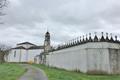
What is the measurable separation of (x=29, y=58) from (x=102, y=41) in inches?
2952

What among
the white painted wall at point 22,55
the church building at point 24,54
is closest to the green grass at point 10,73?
the church building at point 24,54

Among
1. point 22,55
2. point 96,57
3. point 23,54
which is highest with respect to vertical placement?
point 23,54

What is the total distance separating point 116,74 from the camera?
22.9 meters

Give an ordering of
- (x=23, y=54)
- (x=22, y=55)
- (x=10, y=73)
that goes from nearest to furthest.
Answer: (x=10, y=73), (x=22, y=55), (x=23, y=54)

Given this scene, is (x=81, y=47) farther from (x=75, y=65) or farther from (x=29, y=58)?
(x=29, y=58)

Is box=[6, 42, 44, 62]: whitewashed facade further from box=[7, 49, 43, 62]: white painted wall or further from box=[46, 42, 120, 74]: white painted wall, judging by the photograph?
box=[46, 42, 120, 74]: white painted wall

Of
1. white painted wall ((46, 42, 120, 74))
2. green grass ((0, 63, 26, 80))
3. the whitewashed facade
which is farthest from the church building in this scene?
white painted wall ((46, 42, 120, 74))

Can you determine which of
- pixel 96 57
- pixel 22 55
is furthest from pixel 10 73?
pixel 22 55

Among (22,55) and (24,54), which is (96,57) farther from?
(24,54)

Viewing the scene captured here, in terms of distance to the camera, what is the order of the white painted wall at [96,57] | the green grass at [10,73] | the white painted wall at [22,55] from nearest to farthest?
the green grass at [10,73] < the white painted wall at [96,57] < the white painted wall at [22,55]

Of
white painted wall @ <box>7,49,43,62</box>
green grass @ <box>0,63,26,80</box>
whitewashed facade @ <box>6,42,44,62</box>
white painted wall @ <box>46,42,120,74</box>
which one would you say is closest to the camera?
green grass @ <box>0,63,26,80</box>

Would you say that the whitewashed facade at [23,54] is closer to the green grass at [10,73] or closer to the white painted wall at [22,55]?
the white painted wall at [22,55]

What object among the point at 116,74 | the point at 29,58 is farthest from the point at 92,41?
the point at 29,58

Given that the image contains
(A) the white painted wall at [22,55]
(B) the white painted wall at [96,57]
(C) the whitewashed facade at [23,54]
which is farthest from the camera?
(C) the whitewashed facade at [23,54]
